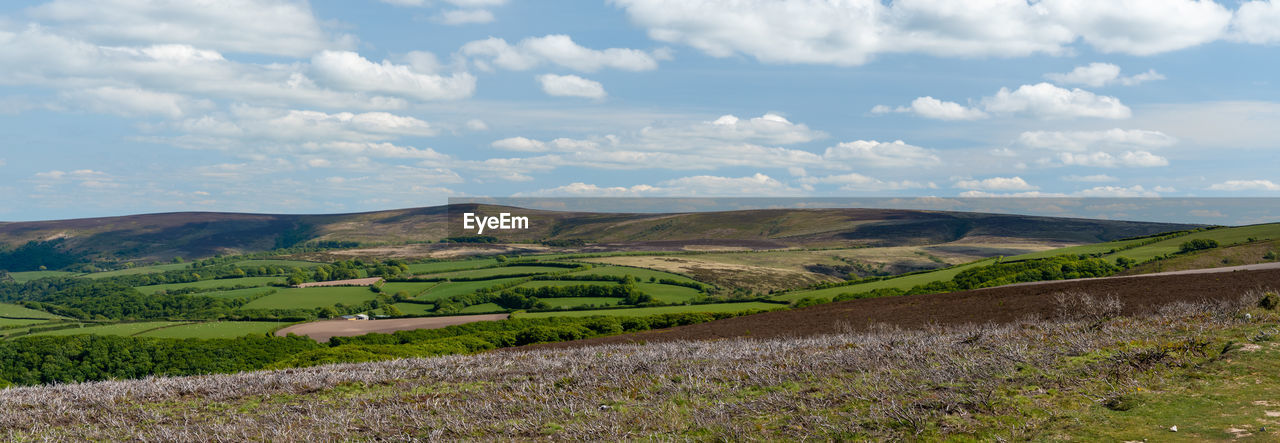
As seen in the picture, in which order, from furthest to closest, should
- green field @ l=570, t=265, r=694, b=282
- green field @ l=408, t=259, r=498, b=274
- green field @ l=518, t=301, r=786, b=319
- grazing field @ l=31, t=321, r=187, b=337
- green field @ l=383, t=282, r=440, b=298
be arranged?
green field @ l=408, t=259, r=498, b=274 → green field @ l=570, t=265, r=694, b=282 → green field @ l=383, t=282, r=440, b=298 → grazing field @ l=31, t=321, r=187, b=337 → green field @ l=518, t=301, r=786, b=319

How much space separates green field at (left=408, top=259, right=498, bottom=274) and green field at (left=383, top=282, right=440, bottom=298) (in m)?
17.0

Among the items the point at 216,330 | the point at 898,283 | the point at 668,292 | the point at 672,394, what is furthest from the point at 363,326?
the point at 672,394

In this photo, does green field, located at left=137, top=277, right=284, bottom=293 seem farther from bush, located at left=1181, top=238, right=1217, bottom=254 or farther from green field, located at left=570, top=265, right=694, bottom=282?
bush, located at left=1181, top=238, right=1217, bottom=254

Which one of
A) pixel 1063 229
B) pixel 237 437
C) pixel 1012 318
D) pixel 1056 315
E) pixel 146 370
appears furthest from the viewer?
pixel 1063 229

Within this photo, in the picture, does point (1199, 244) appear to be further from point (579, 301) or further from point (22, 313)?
Answer: point (22, 313)

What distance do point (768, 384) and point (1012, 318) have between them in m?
28.7

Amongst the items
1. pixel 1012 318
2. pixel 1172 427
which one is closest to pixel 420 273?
pixel 1012 318

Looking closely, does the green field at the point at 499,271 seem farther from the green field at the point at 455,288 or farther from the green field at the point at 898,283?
the green field at the point at 898,283

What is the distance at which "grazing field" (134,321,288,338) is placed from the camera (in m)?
83.5

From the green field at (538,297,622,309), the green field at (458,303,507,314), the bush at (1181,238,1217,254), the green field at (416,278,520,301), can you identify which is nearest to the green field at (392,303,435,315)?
the green field at (416,278,520,301)

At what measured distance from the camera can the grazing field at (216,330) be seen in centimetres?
8350

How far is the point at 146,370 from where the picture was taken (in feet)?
219

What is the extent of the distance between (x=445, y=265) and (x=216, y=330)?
252 feet

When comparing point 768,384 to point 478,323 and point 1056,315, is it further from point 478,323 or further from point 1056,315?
point 478,323
